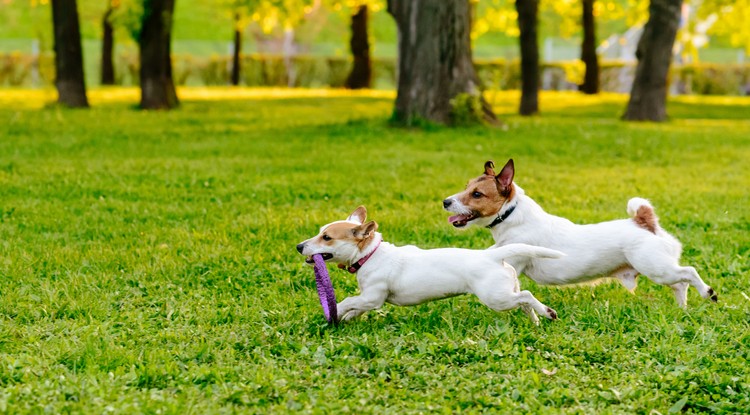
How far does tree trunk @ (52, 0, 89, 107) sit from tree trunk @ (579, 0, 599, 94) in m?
18.4

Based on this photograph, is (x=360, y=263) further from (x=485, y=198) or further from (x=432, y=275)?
(x=485, y=198)

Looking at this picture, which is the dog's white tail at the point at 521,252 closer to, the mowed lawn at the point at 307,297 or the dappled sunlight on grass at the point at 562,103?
the mowed lawn at the point at 307,297

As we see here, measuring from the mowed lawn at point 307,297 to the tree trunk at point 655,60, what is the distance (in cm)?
604

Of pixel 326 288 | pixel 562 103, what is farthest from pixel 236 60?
pixel 326 288

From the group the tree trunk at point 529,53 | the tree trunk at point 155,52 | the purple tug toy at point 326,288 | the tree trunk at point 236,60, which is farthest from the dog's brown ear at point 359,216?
the tree trunk at point 236,60

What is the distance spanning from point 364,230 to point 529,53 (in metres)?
16.1

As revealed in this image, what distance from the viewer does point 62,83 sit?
1905 cm

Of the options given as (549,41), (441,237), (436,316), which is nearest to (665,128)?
(441,237)

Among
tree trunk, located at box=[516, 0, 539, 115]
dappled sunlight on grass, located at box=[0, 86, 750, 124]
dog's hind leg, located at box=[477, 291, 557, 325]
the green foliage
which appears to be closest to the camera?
dog's hind leg, located at box=[477, 291, 557, 325]

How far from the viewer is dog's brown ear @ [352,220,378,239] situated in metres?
4.89

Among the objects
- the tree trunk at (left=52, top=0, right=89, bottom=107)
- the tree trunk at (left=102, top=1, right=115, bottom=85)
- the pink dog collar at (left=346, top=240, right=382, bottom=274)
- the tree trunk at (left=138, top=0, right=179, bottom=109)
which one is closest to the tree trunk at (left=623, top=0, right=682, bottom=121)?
the tree trunk at (left=138, top=0, right=179, bottom=109)

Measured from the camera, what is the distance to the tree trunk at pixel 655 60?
1812cm

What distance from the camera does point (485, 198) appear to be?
5340mm

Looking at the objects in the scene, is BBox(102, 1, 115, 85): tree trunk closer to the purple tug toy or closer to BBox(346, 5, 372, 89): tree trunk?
BBox(346, 5, 372, 89): tree trunk
